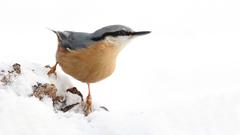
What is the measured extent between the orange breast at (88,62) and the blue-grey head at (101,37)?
45mm

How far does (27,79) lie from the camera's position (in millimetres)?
3961

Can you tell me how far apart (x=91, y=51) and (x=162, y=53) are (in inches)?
178

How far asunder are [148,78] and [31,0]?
226 inches

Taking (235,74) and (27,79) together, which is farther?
(235,74)

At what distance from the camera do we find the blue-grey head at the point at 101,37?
495 centimetres

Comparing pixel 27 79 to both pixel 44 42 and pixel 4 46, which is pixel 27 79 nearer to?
pixel 4 46

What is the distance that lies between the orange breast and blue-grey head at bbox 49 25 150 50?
45 millimetres

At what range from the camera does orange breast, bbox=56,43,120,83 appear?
192 inches

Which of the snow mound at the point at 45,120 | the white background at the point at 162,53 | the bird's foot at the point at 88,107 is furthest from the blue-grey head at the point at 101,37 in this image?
the snow mound at the point at 45,120

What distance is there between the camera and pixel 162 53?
368 inches

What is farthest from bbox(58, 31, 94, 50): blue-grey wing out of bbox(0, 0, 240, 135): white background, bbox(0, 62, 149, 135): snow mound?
bbox(0, 62, 149, 135): snow mound

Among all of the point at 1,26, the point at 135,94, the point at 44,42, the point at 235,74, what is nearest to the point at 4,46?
the point at 44,42

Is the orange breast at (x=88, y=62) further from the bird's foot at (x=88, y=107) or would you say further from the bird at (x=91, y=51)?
the bird's foot at (x=88, y=107)

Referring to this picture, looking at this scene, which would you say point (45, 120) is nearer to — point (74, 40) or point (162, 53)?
point (74, 40)
